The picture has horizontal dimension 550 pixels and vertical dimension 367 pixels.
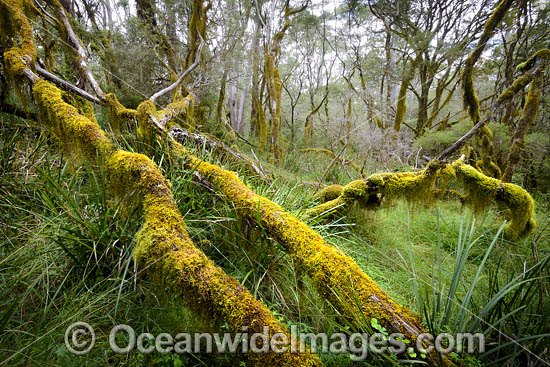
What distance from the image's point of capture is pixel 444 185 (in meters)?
2.50

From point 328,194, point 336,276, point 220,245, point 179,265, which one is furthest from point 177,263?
point 328,194

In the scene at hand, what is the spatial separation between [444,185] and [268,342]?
8.52ft

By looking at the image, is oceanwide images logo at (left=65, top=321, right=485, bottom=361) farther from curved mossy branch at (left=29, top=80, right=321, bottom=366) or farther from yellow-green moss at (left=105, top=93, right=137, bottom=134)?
yellow-green moss at (left=105, top=93, right=137, bottom=134)

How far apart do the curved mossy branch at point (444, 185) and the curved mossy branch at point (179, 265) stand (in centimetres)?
162

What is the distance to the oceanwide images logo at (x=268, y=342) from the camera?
0.83 metres

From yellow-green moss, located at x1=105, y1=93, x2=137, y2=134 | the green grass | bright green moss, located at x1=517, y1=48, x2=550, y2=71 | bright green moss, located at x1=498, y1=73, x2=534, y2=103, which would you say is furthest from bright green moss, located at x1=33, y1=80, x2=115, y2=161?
bright green moss, located at x1=517, y1=48, x2=550, y2=71

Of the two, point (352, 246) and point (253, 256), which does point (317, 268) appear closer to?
point (253, 256)

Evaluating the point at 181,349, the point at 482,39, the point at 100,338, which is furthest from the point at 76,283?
the point at 482,39

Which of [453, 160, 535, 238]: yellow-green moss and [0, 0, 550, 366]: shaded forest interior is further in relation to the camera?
[453, 160, 535, 238]: yellow-green moss

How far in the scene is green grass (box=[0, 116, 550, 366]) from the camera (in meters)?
1.12

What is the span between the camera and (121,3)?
25.5 ft

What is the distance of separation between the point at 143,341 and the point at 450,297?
63.7 inches
